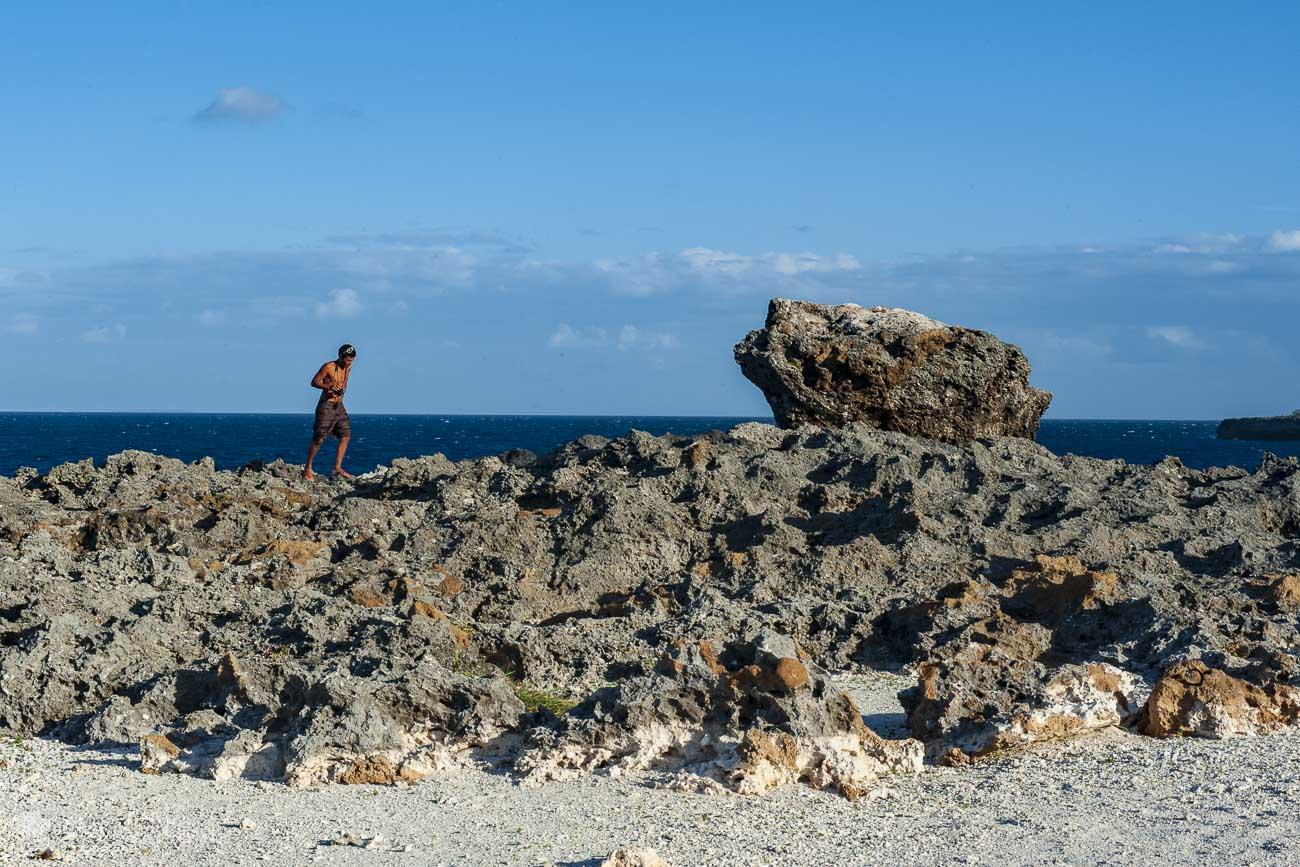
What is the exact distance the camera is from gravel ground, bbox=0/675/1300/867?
229 inches

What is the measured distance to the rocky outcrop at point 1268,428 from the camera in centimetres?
9782

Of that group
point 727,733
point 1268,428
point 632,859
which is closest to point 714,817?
point 727,733

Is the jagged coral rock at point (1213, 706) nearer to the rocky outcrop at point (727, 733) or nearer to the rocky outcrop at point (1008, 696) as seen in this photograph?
the rocky outcrop at point (1008, 696)

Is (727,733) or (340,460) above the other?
(340,460)

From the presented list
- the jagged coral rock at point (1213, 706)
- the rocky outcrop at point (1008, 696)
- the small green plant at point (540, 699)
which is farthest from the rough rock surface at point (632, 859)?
the jagged coral rock at point (1213, 706)

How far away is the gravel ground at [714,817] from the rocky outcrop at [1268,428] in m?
99.2

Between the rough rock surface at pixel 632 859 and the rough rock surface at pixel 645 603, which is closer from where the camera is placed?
the rough rock surface at pixel 632 859

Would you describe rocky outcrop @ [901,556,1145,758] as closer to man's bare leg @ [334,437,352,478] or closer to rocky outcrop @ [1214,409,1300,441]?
man's bare leg @ [334,437,352,478]

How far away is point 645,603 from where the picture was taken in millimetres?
10508

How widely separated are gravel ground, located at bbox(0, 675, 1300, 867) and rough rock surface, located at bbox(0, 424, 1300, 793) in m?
0.24

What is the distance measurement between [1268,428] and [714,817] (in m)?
102

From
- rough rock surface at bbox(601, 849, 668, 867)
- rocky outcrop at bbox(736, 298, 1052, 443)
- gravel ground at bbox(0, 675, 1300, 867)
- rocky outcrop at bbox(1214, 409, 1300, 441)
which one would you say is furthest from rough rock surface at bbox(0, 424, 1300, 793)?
rocky outcrop at bbox(1214, 409, 1300, 441)

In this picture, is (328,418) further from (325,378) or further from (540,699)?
(540,699)

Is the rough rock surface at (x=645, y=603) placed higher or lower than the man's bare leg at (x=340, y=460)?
lower
